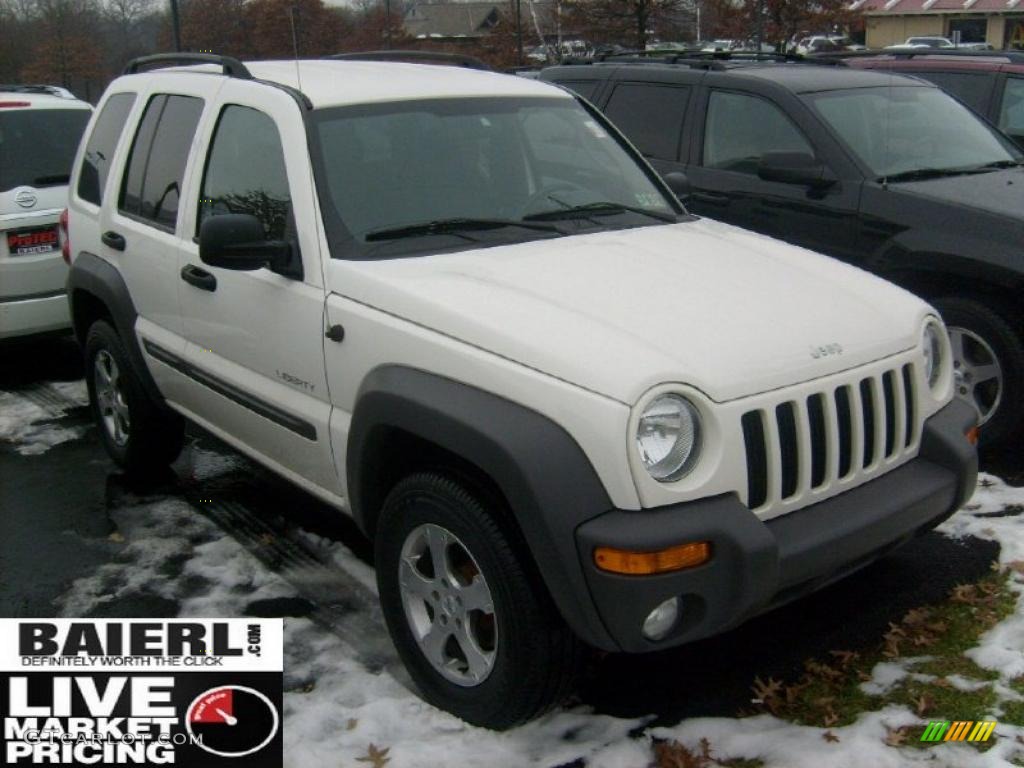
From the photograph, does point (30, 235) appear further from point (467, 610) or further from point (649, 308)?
point (649, 308)

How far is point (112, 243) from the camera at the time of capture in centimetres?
530

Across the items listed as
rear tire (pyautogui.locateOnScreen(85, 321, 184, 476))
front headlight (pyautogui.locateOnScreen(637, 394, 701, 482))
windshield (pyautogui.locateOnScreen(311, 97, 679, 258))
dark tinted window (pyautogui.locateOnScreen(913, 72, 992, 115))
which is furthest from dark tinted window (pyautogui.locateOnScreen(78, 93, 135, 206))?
dark tinted window (pyautogui.locateOnScreen(913, 72, 992, 115))

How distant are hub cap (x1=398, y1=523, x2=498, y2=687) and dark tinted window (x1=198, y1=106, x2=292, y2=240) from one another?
4.29 ft

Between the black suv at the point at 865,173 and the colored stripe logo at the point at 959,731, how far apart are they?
8.21ft

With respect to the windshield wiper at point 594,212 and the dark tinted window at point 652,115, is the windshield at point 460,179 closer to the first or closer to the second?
the windshield wiper at point 594,212

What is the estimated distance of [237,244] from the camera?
3.83 meters

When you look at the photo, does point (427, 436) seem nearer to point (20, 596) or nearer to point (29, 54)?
point (20, 596)

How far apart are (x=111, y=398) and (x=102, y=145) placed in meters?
1.26

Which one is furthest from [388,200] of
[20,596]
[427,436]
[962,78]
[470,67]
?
[962,78]

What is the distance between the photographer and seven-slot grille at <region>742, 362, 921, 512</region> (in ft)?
10.2

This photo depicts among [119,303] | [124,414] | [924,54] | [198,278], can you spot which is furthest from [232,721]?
[924,54]

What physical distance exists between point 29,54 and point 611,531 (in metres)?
22.6

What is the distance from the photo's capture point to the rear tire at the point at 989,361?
5.40m

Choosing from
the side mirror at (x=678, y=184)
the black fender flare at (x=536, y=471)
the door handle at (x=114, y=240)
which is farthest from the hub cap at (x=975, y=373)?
the door handle at (x=114, y=240)
